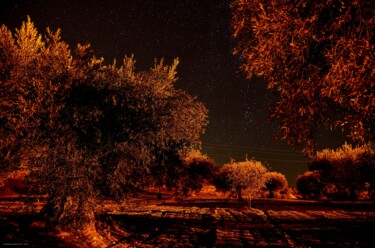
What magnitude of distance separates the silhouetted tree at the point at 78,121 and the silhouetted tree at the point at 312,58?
24.1 ft

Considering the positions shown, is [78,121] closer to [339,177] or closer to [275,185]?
[339,177]

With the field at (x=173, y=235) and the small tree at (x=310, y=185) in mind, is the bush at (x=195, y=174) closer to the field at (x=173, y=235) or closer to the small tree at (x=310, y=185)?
the small tree at (x=310, y=185)

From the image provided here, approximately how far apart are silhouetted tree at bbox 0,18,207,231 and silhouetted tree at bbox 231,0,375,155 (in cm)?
735

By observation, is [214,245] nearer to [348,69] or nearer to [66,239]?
[66,239]

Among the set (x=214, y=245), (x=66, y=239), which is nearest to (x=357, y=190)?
(x=214, y=245)

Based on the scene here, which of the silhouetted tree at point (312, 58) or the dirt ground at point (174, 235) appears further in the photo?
the dirt ground at point (174, 235)

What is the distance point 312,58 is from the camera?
357 inches

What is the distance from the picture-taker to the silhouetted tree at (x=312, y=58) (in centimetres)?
738

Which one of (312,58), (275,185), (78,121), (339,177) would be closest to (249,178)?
(339,177)

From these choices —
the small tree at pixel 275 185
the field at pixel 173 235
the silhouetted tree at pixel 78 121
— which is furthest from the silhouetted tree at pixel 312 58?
the small tree at pixel 275 185

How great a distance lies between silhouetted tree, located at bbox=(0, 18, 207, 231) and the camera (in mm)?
13547

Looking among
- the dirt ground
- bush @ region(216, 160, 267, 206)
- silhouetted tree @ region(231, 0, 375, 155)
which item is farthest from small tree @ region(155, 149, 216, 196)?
silhouetted tree @ region(231, 0, 375, 155)

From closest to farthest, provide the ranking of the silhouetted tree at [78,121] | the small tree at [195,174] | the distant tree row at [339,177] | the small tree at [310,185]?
the silhouetted tree at [78,121]
the distant tree row at [339,177]
the small tree at [195,174]
the small tree at [310,185]

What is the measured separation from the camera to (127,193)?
1683cm
